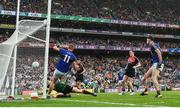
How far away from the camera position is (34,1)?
46719 mm

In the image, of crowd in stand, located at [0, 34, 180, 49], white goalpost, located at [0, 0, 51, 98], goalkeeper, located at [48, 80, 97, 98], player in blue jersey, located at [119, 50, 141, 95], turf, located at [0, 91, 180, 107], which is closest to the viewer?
turf, located at [0, 91, 180, 107]

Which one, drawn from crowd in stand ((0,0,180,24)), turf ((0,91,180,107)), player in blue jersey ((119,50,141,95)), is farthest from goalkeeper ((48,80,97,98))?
crowd in stand ((0,0,180,24))

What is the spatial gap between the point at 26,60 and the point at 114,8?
4091 cm

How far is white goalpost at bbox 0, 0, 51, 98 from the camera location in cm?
1458

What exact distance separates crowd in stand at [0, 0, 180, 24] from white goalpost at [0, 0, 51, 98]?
29.1 metres

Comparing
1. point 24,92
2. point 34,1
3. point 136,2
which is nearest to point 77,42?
point 34,1

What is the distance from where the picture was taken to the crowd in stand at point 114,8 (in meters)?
46.0

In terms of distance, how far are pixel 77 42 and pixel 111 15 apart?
5.86 metres

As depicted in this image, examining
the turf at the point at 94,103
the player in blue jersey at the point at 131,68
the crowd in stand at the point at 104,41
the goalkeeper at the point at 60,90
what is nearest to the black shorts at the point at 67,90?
the goalkeeper at the point at 60,90

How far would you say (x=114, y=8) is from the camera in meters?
54.9

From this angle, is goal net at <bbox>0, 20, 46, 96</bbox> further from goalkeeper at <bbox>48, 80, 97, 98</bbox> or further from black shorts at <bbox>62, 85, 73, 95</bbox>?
black shorts at <bbox>62, 85, 73, 95</bbox>

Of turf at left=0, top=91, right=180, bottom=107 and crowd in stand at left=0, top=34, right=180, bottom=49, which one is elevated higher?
crowd in stand at left=0, top=34, right=180, bottom=49

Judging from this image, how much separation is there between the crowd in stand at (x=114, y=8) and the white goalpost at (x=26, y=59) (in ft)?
95.3

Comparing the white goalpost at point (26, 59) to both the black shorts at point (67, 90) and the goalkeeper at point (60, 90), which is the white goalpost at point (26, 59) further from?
the black shorts at point (67, 90)
